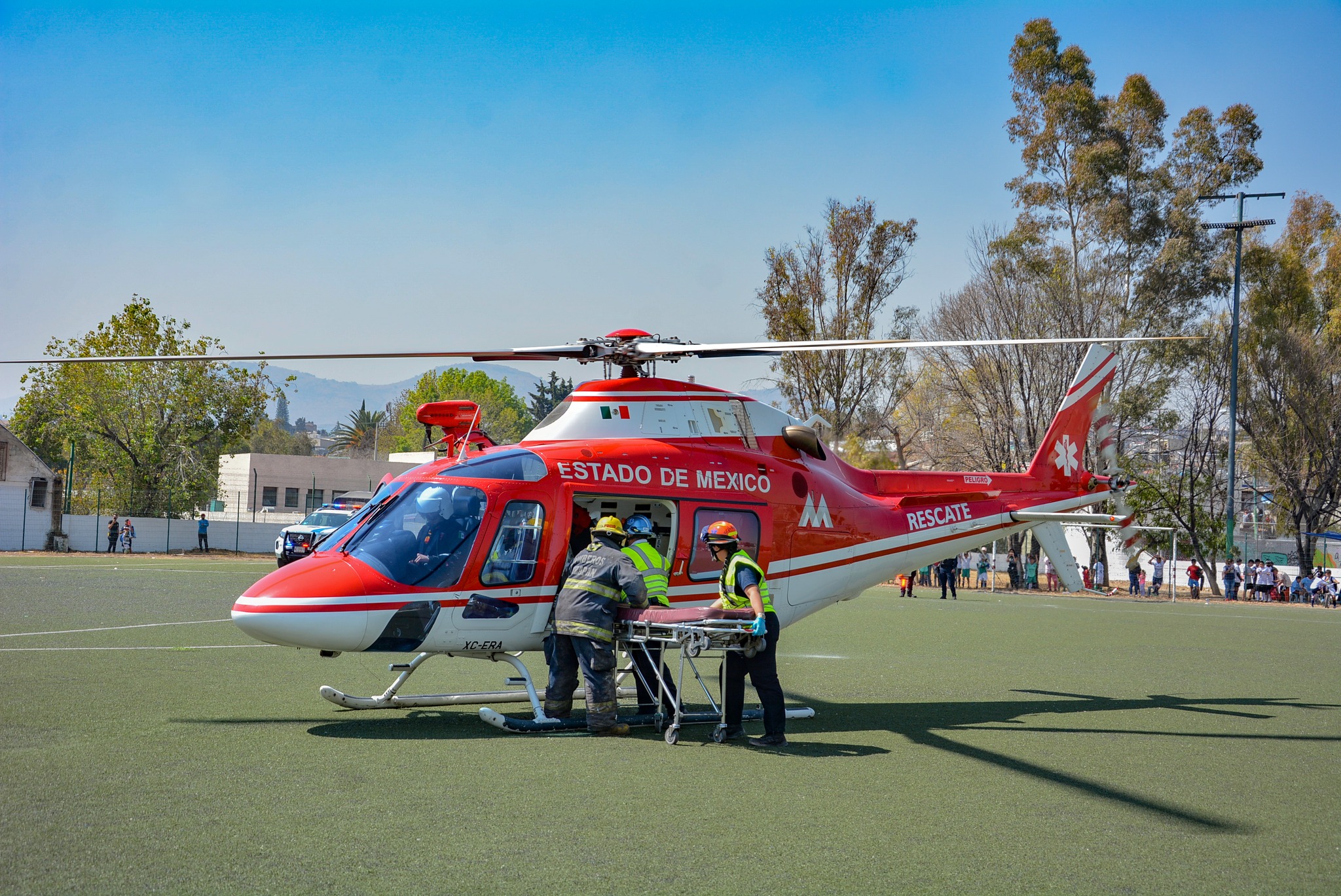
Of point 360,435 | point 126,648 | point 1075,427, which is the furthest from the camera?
point 360,435

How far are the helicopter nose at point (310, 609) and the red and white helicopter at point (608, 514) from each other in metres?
0.01

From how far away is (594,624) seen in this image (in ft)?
27.6

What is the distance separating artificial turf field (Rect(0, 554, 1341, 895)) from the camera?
4809 millimetres

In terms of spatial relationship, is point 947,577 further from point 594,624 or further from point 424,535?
point 424,535

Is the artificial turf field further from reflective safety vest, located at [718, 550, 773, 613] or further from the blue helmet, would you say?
the blue helmet

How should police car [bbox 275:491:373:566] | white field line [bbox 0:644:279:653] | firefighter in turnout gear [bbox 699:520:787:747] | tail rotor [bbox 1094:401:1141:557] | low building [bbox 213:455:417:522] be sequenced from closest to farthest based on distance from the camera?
firefighter in turnout gear [bbox 699:520:787:747], white field line [bbox 0:644:279:653], tail rotor [bbox 1094:401:1141:557], police car [bbox 275:491:373:566], low building [bbox 213:455:417:522]

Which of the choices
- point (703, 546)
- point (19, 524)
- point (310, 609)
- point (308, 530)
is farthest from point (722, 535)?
point (19, 524)

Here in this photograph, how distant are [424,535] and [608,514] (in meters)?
2.01

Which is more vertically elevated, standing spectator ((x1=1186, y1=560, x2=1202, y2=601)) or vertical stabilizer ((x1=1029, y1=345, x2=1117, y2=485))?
vertical stabilizer ((x1=1029, y1=345, x2=1117, y2=485))

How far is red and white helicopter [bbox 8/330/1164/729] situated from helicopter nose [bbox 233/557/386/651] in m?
0.01

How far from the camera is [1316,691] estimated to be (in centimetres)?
1210

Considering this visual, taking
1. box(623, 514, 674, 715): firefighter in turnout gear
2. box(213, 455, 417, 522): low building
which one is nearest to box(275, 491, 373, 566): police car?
box(623, 514, 674, 715): firefighter in turnout gear

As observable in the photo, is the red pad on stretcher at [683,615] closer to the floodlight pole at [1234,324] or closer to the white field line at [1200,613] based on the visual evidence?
the white field line at [1200,613]

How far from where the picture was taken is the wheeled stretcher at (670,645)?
819cm
